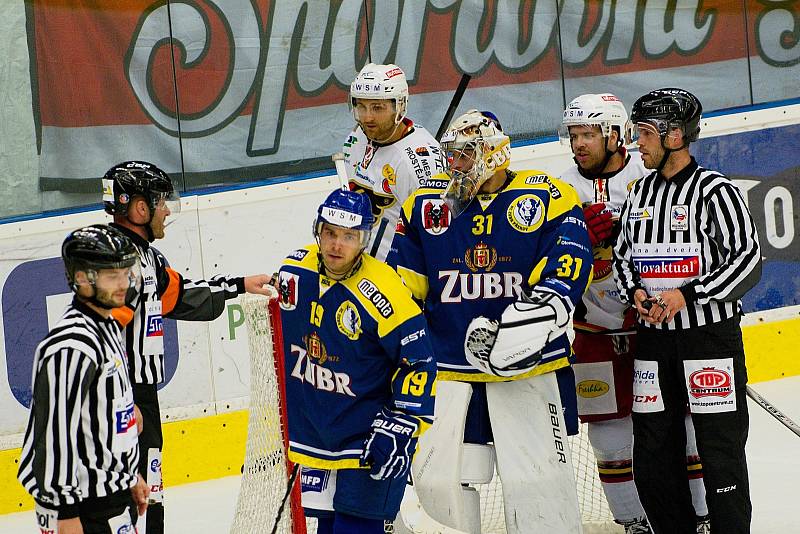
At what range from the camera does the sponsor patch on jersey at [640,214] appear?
3.53 metres

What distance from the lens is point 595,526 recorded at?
4156mm

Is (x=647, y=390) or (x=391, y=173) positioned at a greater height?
(x=391, y=173)

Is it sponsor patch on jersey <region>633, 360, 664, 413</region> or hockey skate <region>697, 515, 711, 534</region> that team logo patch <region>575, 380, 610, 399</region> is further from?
hockey skate <region>697, 515, 711, 534</region>

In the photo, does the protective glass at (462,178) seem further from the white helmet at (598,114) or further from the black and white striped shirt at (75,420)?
the black and white striped shirt at (75,420)

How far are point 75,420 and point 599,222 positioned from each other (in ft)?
5.94

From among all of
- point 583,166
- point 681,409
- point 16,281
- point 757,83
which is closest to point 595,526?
point 681,409

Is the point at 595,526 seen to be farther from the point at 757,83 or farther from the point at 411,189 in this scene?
the point at 757,83

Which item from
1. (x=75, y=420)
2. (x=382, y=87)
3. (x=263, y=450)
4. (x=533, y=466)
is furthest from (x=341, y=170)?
(x=75, y=420)

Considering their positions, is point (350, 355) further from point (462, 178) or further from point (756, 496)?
point (756, 496)

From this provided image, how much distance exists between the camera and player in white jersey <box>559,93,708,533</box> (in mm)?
3822

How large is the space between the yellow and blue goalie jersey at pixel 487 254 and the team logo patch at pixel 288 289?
1.42 feet

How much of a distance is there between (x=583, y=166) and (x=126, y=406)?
175 centimetres

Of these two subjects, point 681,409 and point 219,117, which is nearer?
point 681,409

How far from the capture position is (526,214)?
3.35 metres
